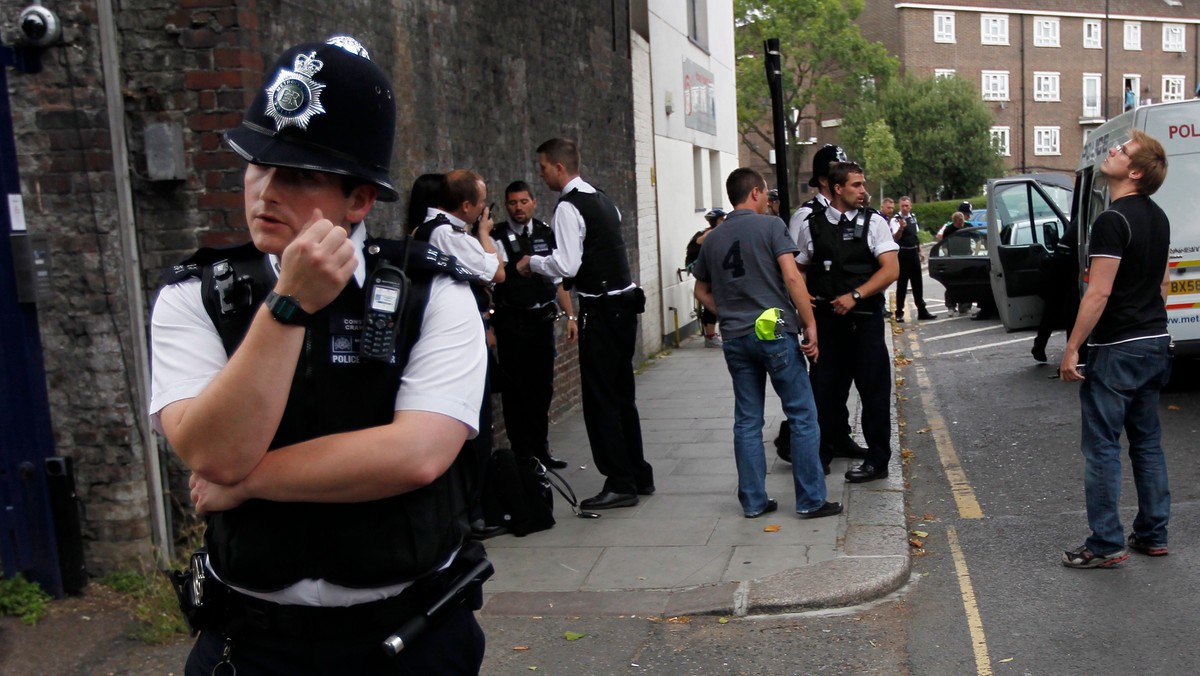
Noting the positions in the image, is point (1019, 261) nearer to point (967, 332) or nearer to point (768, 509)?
point (967, 332)

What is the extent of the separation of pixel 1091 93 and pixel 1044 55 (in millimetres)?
3673

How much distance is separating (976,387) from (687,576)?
741 centimetres

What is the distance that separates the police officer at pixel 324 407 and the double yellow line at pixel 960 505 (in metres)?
3.15

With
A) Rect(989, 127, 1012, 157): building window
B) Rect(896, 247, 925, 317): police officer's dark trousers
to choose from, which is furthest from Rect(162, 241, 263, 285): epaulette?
Rect(989, 127, 1012, 157): building window

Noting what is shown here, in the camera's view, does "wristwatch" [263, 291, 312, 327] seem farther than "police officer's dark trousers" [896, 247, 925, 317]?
No

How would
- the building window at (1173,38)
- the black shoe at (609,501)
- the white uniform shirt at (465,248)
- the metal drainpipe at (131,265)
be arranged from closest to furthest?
the metal drainpipe at (131,265)
the white uniform shirt at (465,248)
the black shoe at (609,501)
the building window at (1173,38)

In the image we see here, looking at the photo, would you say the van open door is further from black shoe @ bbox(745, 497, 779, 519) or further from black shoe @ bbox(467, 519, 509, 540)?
black shoe @ bbox(467, 519, 509, 540)

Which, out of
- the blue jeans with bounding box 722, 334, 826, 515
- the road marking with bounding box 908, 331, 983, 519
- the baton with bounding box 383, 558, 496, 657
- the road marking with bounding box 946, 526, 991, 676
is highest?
the baton with bounding box 383, 558, 496, 657

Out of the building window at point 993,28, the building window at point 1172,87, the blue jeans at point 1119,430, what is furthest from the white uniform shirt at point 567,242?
A: the building window at point 1172,87

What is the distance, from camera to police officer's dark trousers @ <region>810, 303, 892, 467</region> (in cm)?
759

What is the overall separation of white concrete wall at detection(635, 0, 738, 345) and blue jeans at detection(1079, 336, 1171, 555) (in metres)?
9.48

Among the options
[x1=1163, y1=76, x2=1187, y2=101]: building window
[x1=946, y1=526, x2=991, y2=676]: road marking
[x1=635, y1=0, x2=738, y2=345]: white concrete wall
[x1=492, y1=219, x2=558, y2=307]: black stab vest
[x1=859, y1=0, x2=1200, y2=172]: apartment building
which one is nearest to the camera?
[x1=946, y1=526, x2=991, y2=676]: road marking

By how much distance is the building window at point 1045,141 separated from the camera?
6344cm

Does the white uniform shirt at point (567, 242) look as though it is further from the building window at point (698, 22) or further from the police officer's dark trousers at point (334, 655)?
the building window at point (698, 22)
